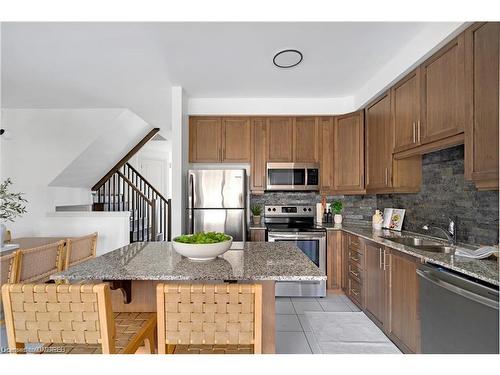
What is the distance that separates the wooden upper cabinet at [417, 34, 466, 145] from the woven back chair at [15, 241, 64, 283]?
306 cm

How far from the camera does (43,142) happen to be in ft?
14.5

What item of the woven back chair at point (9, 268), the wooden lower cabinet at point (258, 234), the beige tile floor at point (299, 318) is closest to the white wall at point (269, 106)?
the wooden lower cabinet at point (258, 234)

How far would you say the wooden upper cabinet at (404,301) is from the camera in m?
2.01

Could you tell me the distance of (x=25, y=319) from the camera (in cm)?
112

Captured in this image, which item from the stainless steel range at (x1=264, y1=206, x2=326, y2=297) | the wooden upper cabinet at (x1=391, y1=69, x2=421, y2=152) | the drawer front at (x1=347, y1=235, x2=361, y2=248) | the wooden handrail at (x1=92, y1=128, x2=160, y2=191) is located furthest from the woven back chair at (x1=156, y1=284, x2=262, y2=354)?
the wooden handrail at (x1=92, y1=128, x2=160, y2=191)

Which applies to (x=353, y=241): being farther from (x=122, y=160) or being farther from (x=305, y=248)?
(x=122, y=160)

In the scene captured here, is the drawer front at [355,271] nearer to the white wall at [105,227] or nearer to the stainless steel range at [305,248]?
the stainless steel range at [305,248]

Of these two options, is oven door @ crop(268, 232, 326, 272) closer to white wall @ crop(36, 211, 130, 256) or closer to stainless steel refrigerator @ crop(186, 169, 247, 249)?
stainless steel refrigerator @ crop(186, 169, 247, 249)

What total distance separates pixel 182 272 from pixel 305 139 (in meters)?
2.84

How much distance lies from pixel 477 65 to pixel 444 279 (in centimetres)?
129

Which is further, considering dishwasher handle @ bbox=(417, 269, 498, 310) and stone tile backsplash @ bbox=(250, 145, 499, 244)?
stone tile backsplash @ bbox=(250, 145, 499, 244)

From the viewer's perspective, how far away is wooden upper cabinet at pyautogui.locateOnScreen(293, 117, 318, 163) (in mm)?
3840

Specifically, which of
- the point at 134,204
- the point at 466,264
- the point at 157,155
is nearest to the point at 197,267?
the point at 466,264
